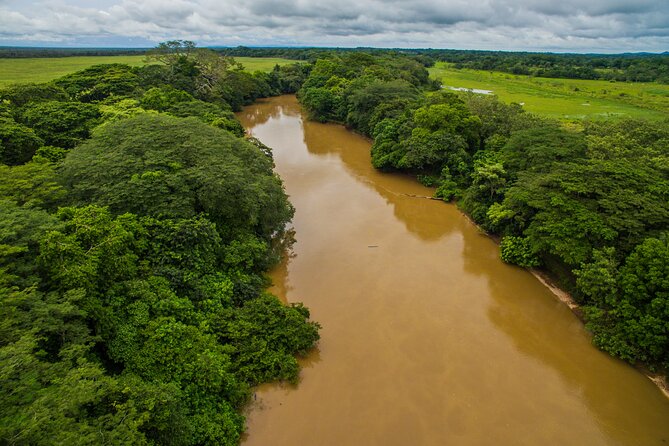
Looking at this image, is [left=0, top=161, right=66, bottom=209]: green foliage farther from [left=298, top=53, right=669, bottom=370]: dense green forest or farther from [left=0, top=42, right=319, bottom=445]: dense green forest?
[left=298, top=53, right=669, bottom=370]: dense green forest

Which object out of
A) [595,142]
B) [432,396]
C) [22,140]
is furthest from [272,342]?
[595,142]

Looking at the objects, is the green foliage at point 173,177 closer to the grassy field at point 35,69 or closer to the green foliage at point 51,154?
the green foliage at point 51,154

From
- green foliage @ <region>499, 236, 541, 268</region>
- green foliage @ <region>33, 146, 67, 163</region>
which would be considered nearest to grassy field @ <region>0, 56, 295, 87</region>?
green foliage @ <region>33, 146, 67, 163</region>

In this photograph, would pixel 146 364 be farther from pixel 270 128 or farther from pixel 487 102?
pixel 270 128

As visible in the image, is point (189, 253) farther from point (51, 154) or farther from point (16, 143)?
point (16, 143)

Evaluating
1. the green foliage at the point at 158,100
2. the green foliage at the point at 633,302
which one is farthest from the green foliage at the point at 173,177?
the green foliage at the point at 633,302

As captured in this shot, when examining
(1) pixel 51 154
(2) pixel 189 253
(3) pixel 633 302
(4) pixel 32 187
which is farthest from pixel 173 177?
(3) pixel 633 302
